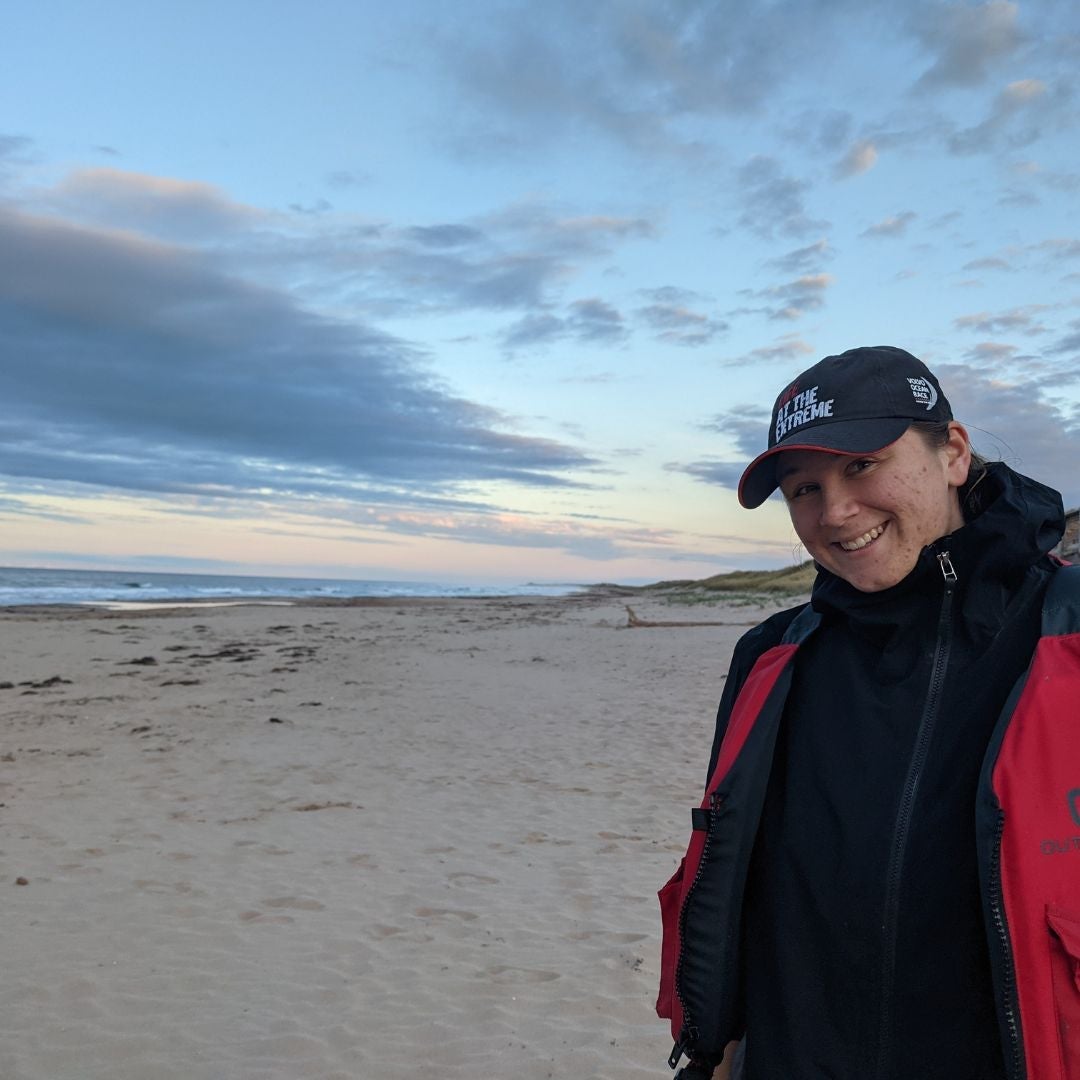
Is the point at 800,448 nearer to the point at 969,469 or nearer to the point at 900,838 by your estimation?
the point at 969,469

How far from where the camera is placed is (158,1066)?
3.65 m

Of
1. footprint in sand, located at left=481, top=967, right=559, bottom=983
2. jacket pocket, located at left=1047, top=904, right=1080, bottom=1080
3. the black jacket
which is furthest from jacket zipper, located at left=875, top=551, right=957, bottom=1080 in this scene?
footprint in sand, located at left=481, top=967, right=559, bottom=983

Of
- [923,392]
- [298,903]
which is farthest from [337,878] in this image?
[923,392]

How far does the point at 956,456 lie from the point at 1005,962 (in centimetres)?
97

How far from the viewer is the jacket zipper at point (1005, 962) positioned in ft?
4.57

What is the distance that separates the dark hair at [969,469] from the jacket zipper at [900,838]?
287mm

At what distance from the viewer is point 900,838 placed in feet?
5.32

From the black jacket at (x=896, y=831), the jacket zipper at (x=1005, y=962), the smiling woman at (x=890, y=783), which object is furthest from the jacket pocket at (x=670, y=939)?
the jacket zipper at (x=1005, y=962)

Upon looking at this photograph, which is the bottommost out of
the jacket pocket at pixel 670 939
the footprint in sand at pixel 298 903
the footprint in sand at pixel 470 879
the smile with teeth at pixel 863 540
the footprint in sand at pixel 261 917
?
the footprint in sand at pixel 261 917

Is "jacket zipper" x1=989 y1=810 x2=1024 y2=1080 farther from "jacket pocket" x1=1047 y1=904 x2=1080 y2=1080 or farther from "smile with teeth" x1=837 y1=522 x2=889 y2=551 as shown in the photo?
"smile with teeth" x1=837 y1=522 x2=889 y2=551

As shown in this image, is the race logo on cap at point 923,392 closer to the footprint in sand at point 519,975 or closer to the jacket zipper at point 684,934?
the jacket zipper at point 684,934

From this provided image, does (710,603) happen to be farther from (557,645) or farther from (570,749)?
(570,749)

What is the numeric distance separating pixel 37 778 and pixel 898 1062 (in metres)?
8.36

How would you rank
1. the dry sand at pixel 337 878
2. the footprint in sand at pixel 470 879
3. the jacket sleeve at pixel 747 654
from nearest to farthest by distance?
the jacket sleeve at pixel 747 654, the dry sand at pixel 337 878, the footprint in sand at pixel 470 879
